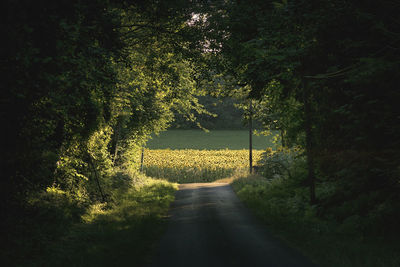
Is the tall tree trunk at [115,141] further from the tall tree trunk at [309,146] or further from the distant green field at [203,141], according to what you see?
the distant green field at [203,141]

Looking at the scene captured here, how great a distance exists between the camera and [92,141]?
14.5m

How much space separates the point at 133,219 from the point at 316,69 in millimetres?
9142

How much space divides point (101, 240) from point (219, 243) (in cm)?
337

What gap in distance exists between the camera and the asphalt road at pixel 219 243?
779cm

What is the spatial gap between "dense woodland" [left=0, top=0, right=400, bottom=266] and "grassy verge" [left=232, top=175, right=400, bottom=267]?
57 centimetres

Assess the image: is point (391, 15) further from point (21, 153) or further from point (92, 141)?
point (92, 141)

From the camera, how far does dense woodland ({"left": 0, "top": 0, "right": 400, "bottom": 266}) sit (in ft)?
23.0

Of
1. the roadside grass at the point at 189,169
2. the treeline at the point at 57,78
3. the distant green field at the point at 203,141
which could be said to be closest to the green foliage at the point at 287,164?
the treeline at the point at 57,78

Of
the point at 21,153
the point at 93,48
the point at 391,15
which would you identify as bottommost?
the point at 21,153

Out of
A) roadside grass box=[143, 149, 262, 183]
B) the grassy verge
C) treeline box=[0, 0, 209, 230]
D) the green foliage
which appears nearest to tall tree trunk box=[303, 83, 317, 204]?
the grassy verge

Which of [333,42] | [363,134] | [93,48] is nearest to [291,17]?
[333,42]

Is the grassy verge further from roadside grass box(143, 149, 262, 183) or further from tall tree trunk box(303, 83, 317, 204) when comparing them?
roadside grass box(143, 149, 262, 183)

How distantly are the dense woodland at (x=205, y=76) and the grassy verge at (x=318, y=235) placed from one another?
575mm

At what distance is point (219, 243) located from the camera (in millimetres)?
9594
